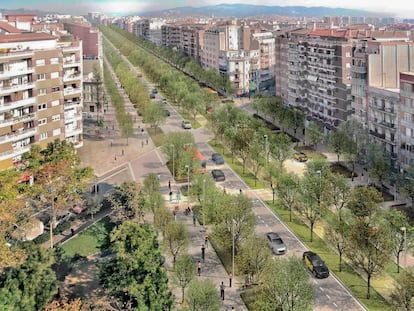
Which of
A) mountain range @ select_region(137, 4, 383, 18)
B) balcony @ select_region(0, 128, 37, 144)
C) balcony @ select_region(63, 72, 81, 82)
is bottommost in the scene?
balcony @ select_region(0, 128, 37, 144)

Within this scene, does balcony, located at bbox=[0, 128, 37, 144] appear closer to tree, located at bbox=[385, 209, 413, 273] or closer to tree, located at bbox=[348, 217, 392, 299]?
tree, located at bbox=[348, 217, 392, 299]

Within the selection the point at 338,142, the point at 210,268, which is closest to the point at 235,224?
the point at 210,268

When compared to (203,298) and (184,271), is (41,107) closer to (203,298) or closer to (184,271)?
(184,271)

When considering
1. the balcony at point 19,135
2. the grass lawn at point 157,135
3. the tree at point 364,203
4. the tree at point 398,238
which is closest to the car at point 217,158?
the grass lawn at point 157,135

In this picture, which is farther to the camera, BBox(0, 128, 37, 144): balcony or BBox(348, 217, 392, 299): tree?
BBox(0, 128, 37, 144): balcony

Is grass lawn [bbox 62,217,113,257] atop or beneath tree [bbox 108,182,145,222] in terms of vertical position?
beneath

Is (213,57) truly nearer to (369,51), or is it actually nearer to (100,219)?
(369,51)

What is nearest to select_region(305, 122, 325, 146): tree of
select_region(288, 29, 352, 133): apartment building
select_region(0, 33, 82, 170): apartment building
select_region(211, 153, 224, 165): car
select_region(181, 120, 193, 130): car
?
select_region(288, 29, 352, 133): apartment building
